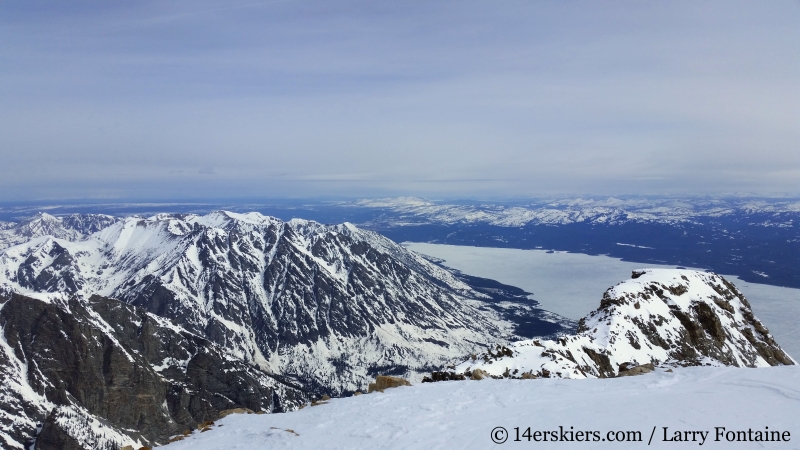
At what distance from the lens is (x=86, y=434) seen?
122562 mm

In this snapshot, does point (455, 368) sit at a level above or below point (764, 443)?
below

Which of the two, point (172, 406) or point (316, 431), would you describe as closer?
point (316, 431)

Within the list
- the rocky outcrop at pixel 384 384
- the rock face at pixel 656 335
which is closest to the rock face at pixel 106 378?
the rocky outcrop at pixel 384 384

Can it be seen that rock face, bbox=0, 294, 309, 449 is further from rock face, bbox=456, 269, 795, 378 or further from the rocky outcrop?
rock face, bbox=456, 269, 795, 378

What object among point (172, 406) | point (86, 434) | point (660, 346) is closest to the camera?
point (660, 346)

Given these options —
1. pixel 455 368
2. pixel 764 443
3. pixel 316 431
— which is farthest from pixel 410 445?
pixel 455 368

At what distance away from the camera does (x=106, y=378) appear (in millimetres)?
152750

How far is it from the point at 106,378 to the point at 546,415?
181936mm

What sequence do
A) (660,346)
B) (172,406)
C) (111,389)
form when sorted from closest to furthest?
(660,346) < (111,389) < (172,406)

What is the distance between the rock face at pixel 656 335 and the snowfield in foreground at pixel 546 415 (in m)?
23.0

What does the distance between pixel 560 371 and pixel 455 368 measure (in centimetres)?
1174

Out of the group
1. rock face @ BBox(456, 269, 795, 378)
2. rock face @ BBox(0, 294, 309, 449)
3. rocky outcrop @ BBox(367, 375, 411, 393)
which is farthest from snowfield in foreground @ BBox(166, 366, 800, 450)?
rock face @ BBox(0, 294, 309, 449)

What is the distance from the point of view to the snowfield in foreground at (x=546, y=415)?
17547mm

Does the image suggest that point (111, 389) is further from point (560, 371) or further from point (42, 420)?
point (560, 371)
